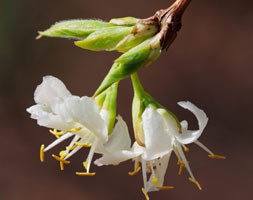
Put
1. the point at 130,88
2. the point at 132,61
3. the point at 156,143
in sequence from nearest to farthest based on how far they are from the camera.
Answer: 1. the point at 132,61
2. the point at 156,143
3. the point at 130,88

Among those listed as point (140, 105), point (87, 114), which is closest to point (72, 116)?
point (87, 114)

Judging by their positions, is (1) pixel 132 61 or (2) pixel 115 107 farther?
(2) pixel 115 107

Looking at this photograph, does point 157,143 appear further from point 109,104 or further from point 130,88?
point 130,88

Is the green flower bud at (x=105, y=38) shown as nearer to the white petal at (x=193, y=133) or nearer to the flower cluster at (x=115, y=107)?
the flower cluster at (x=115, y=107)

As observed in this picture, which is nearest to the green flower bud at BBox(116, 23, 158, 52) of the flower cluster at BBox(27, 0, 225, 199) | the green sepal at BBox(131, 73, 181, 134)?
the flower cluster at BBox(27, 0, 225, 199)

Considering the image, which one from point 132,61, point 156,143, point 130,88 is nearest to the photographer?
point 132,61

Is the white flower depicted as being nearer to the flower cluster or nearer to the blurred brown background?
the flower cluster
